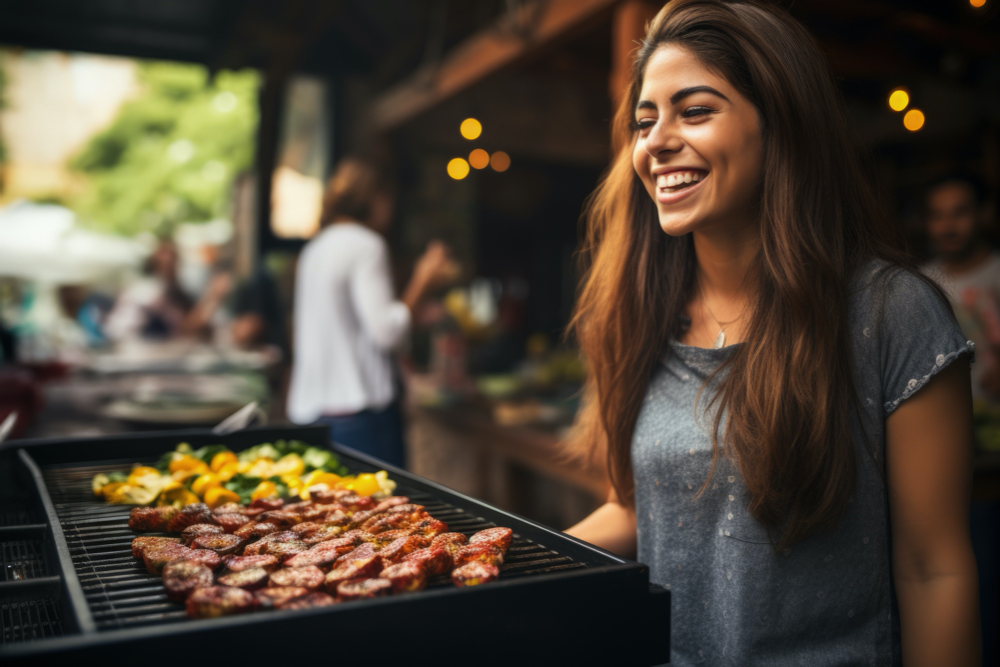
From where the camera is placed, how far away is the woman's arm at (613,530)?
1767 millimetres

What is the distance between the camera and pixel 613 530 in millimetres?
1768

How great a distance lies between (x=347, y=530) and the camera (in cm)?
136

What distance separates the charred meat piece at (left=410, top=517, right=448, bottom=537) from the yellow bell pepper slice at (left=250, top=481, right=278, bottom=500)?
46 centimetres

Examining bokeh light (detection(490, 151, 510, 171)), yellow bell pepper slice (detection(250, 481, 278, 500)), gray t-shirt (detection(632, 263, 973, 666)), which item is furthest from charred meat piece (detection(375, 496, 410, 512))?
bokeh light (detection(490, 151, 510, 171))

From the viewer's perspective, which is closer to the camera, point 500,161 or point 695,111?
point 695,111

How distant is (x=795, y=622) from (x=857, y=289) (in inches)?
24.1

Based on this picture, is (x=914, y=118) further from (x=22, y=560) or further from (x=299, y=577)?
(x=22, y=560)

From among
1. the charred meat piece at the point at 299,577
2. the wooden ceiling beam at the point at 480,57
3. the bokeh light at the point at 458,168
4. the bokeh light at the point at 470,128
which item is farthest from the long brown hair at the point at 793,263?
the bokeh light at the point at 458,168

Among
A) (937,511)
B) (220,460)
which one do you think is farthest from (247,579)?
(937,511)

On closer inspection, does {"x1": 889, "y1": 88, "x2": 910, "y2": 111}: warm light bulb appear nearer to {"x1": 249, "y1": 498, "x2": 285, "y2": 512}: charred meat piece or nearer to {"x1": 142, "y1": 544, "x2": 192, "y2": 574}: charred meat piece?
{"x1": 249, "y1": 498, "x2": 285, "y2": 512}: charred meat piece

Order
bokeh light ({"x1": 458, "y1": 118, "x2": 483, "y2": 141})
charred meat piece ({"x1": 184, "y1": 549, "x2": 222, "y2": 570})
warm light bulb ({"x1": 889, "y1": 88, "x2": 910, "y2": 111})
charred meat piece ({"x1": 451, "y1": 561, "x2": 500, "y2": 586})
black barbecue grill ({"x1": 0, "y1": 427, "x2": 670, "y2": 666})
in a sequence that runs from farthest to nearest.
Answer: bokeh light ({"x1": 458, "y1": 118, "x2": 483, "y2": 141}), warm light bulb ({"x1": 889, "y1": 88, "x2": 910, "y2": 111}), charred meat piece ({"x1": 184, "y1": 549, "x2": 222, "y2": 570}), charred meat piece ({"x1": 451, "y1": 561, "x2": 500, "y2": 586}), black barbecue grill ({"x1": 0, "y1": 427, "x2": 670, "y2": 666})

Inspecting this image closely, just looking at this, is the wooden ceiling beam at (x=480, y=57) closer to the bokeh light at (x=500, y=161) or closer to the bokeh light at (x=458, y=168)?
the bokeh light at (x=458, y=168)

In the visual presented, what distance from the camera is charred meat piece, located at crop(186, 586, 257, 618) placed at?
3.09 feet

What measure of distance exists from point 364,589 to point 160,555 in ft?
1.30
